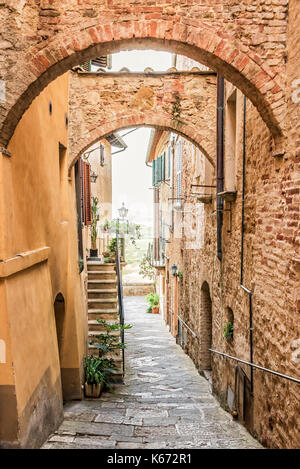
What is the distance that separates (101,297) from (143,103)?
4.70 m

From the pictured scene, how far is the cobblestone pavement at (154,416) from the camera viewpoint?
15.0ft

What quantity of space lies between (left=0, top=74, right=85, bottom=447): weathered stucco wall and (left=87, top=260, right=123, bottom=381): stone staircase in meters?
2.01

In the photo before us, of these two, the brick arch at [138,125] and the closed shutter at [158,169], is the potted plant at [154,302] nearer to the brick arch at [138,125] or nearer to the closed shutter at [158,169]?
the closed shutter at [158,169]

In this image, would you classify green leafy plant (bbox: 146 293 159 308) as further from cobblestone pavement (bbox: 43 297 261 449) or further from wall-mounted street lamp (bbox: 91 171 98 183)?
cobblestone pavement (bbox: 43 297 261 449)

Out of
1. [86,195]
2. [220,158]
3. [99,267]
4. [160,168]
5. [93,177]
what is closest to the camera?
[220,158]

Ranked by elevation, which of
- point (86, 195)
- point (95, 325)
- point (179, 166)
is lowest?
point (95, 325)

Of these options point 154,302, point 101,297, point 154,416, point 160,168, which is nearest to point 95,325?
point 101,297

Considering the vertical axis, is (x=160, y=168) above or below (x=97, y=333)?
above

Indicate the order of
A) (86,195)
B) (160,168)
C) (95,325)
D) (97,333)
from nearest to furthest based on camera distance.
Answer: (97,333), (95,325), (86,195), (160,168)

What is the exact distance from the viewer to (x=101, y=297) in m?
9.66

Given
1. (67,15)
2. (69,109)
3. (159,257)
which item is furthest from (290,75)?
(159,257)

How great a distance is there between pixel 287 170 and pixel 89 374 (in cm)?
510

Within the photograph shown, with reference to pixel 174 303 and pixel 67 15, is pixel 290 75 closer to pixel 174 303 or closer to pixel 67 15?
pixel 67 15

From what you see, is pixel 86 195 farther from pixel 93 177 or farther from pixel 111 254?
pixel 93 177
